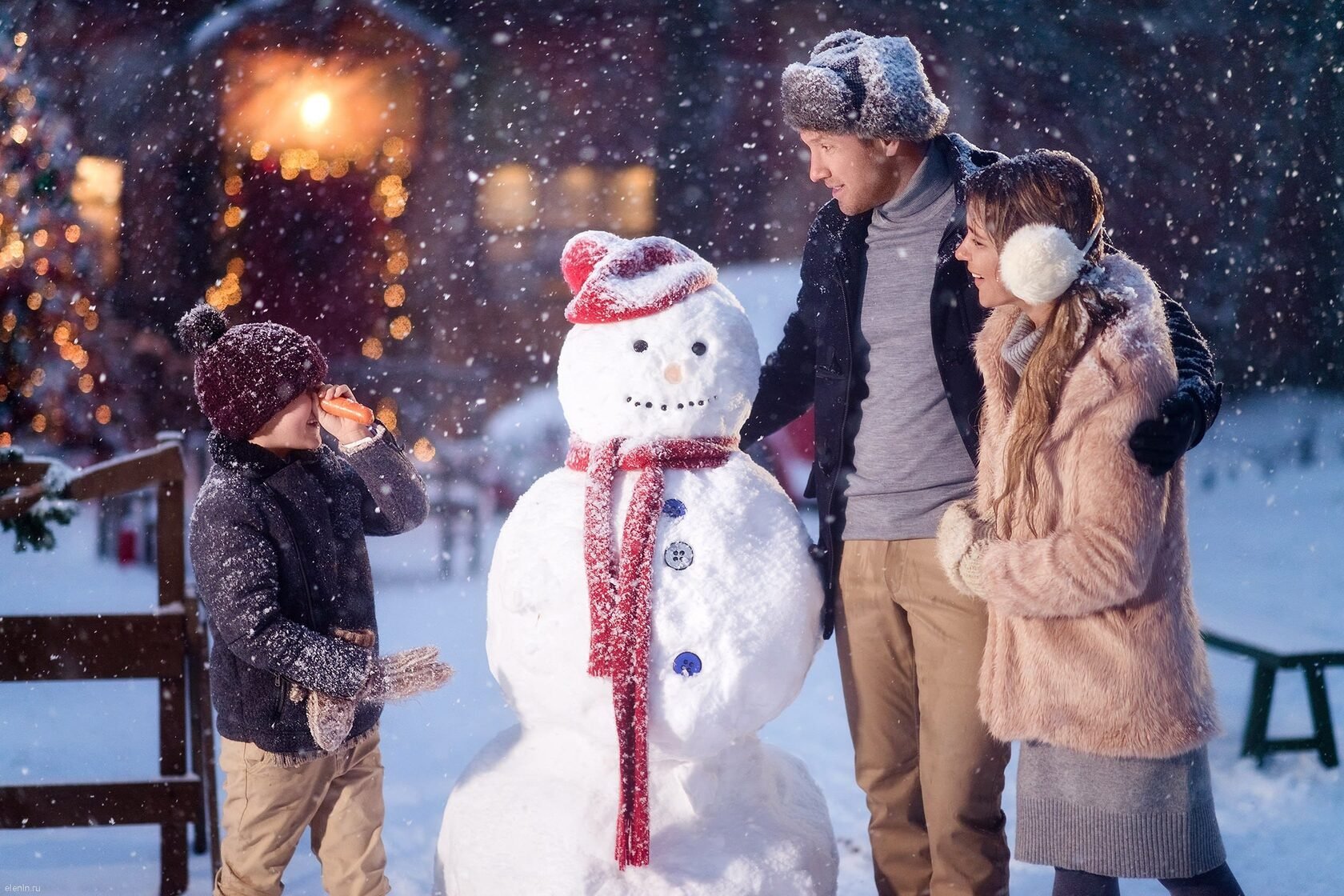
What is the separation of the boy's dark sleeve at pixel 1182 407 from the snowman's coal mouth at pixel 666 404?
70 cm

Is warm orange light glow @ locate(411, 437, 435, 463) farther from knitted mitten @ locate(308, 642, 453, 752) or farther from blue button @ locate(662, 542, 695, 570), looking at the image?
blue button @ locate(662, 542, 695, 570)

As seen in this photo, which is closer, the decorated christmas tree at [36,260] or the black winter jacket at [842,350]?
the black winter jacket at [842,350]

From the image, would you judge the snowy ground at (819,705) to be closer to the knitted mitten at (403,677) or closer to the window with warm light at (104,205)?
the knitted mitten at (403,677)

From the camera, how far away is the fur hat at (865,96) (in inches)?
79.8

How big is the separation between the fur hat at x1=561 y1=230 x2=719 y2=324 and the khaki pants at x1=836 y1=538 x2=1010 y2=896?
581 millimetres

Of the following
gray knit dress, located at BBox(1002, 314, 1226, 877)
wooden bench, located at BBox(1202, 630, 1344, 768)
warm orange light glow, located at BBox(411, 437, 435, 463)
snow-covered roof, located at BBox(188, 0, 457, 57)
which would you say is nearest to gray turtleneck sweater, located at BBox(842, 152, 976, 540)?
gray knit dress, located at BBox(1002, 314, 1226, 877)

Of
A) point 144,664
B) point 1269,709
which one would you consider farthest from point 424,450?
point 1269,709

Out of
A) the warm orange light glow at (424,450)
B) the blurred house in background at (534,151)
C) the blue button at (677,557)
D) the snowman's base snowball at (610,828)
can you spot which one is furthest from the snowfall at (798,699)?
the blue button at (677,557)

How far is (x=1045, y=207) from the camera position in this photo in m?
1.74

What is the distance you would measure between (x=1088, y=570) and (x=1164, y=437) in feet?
0.72

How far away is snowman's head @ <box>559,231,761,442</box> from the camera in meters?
1.91

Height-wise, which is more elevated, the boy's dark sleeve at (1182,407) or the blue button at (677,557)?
the boy's dark sleeve at (1182,407)

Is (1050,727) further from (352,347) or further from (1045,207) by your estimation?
(352,347)

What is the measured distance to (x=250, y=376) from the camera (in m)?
1.99
